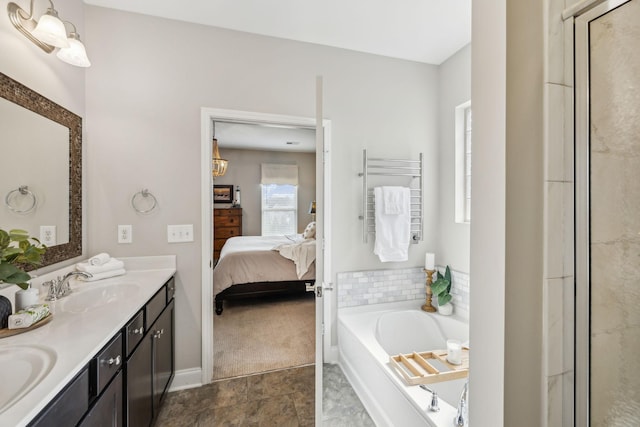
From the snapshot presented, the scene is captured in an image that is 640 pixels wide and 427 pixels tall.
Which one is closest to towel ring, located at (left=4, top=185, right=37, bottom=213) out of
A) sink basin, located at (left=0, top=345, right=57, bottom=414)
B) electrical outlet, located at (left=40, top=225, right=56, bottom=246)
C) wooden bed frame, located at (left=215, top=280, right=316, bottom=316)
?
electrical outlet, located at (left=40, top=225, right=56, bottom=246)

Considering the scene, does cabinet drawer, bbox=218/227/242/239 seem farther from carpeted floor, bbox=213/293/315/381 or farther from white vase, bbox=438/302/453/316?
white vase, bbox=438/302/453/316

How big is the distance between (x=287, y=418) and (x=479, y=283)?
1.58 meters

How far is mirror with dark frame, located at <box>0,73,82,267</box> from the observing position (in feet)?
4.09

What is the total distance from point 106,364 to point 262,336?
188cm

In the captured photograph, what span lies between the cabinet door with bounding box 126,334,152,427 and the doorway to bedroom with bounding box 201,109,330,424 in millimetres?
590

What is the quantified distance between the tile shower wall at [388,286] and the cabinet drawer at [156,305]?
131cm

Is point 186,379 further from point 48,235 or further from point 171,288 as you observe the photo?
point 48,235

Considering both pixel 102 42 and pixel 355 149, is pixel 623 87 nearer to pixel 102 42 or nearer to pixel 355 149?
pixel 355 149

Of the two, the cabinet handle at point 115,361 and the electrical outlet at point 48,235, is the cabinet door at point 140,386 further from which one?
the electrical outlet at point 48,235

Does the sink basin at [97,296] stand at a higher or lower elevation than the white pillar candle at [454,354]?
higher

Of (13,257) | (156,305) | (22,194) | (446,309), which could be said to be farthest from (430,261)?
(22,194)

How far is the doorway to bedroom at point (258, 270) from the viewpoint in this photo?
2.02 metres

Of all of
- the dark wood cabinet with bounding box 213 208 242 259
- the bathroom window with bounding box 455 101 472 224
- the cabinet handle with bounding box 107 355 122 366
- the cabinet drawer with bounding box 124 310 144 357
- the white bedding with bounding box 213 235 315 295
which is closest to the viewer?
the cabinet handle with bounding box 107 355 122 366

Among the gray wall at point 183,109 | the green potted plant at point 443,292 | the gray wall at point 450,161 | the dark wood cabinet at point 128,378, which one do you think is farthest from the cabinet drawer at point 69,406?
the gray wall at point 450,161
